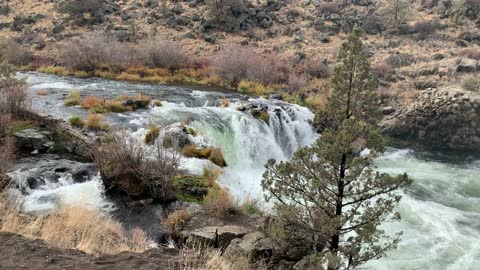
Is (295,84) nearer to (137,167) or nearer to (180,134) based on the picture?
(180,134)

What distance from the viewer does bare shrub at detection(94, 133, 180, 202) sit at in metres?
11.5

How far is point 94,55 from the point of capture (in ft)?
108

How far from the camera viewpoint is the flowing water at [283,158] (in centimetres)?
1186

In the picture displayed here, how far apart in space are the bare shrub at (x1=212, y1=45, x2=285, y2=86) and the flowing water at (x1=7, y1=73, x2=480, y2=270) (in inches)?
166

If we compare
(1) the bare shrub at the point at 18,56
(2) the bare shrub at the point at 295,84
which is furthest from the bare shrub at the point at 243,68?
(1) the bare shrub at the point at 18,56

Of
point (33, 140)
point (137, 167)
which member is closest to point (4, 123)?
point (33, 140)

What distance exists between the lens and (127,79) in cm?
3141

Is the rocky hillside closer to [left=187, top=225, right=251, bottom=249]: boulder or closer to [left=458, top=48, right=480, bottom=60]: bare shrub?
[left=458, top=48, right=480, bottom=60]: bare shrub

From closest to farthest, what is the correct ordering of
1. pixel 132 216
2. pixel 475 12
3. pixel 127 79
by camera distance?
pixel 132 216, pixel 127 79, pixel 475 12

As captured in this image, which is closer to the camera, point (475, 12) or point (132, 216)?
point (132, 216)

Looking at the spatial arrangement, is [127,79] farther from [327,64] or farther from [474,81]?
[474,81]

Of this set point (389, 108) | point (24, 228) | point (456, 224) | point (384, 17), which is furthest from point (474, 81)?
point (24, 228)

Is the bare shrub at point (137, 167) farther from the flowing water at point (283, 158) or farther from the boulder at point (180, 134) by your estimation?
the boulder at point (180, 134)

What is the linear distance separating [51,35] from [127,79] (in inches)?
668
